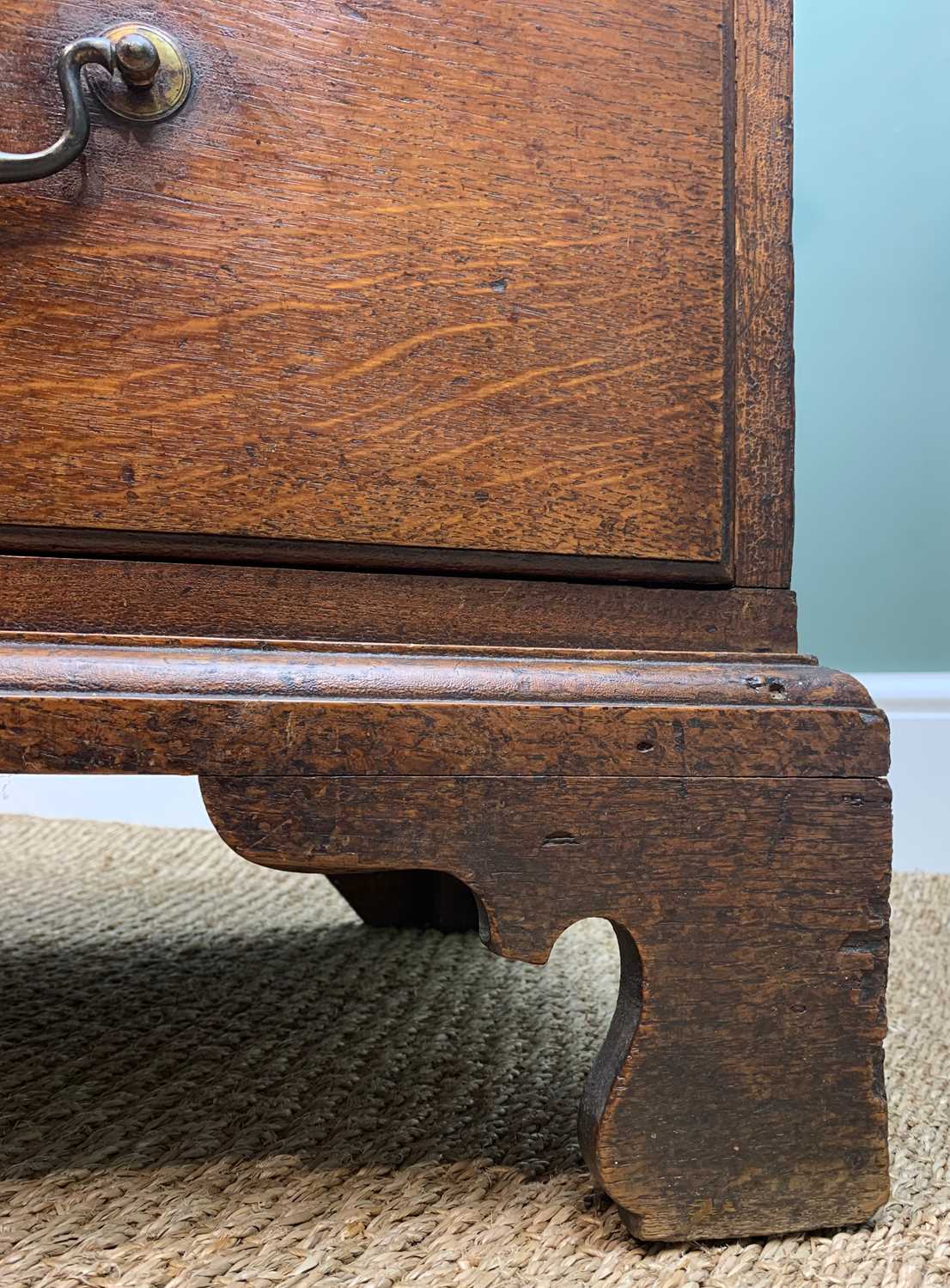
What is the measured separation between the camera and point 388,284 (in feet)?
1.34

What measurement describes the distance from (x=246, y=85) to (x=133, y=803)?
949 mm

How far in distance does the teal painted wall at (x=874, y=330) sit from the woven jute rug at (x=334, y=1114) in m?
0.41

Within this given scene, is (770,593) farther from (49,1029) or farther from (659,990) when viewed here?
(49,1029)

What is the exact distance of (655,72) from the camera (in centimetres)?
43

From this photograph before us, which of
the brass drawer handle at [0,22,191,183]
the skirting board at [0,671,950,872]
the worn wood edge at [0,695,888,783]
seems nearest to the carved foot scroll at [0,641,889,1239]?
the worn wood edge at [0,695,888,783]

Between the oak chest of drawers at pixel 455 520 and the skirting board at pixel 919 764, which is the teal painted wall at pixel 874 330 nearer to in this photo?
the skirting board at pixel 919 764

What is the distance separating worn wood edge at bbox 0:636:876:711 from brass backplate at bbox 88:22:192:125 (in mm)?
190

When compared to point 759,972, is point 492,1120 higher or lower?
lower

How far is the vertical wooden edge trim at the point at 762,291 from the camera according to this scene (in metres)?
0.45

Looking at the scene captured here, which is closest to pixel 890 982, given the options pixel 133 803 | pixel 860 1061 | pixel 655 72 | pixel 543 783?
pixel 860 1061

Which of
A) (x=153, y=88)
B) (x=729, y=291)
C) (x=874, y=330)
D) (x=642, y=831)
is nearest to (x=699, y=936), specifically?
(x=642, y=831)

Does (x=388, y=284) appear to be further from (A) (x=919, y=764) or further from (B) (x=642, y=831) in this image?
(A) (x=919, y=764)

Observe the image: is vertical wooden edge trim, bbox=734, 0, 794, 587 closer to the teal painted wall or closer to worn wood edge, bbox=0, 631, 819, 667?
worn wood edge, bbox=0, 631, 819, 667

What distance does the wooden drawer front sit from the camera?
0.39 metres
